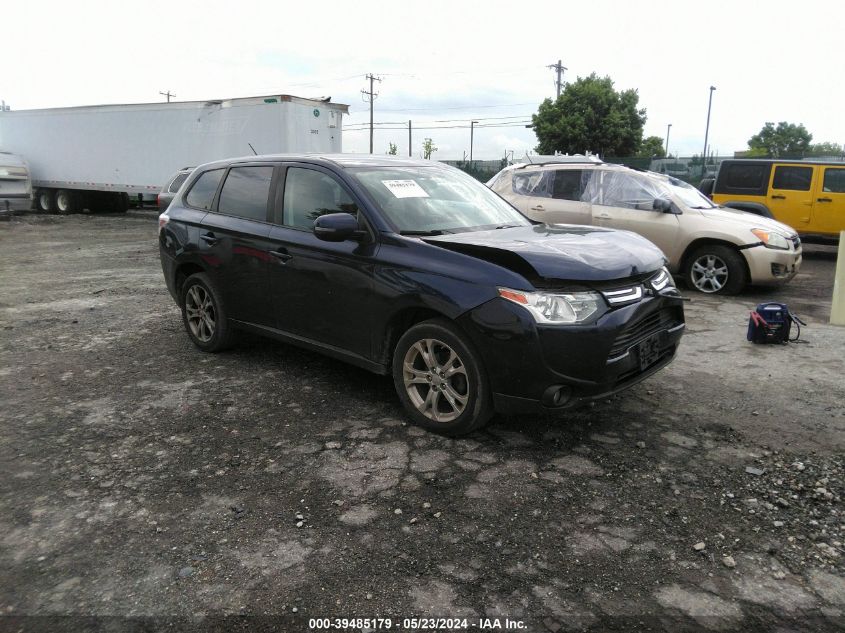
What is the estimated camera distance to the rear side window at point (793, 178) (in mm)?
11812

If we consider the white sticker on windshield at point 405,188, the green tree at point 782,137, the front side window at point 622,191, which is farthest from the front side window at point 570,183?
the green tree at point 782,137

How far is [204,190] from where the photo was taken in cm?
567

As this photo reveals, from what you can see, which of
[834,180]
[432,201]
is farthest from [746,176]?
[432,201]

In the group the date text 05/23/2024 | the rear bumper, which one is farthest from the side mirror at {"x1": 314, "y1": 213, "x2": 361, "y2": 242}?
the date text 05/23/2024

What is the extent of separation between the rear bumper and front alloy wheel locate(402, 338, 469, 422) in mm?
250

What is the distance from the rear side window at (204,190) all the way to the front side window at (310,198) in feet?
3.38

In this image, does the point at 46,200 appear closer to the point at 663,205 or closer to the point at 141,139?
the point at 141,139

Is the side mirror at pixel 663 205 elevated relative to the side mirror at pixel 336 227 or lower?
elevated

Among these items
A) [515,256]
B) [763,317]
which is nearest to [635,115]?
[763,317]

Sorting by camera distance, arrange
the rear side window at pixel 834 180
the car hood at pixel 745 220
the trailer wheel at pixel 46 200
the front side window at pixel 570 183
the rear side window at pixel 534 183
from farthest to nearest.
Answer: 1. the trailer wheel at pixel 46 200
2. the rear side window at pixel 834 180
3. the rear side window at pixel 534 183
4. the front side window at pixel 570 183
5. the car hood at pixel 745 220

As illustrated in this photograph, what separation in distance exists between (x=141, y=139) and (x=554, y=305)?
64.2 ft

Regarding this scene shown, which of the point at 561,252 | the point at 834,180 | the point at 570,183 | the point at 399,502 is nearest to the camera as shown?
the point at 399,502

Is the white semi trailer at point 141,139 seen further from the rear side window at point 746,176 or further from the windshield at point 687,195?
the rear side window at point 746,176

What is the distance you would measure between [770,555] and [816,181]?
37.0 ft
